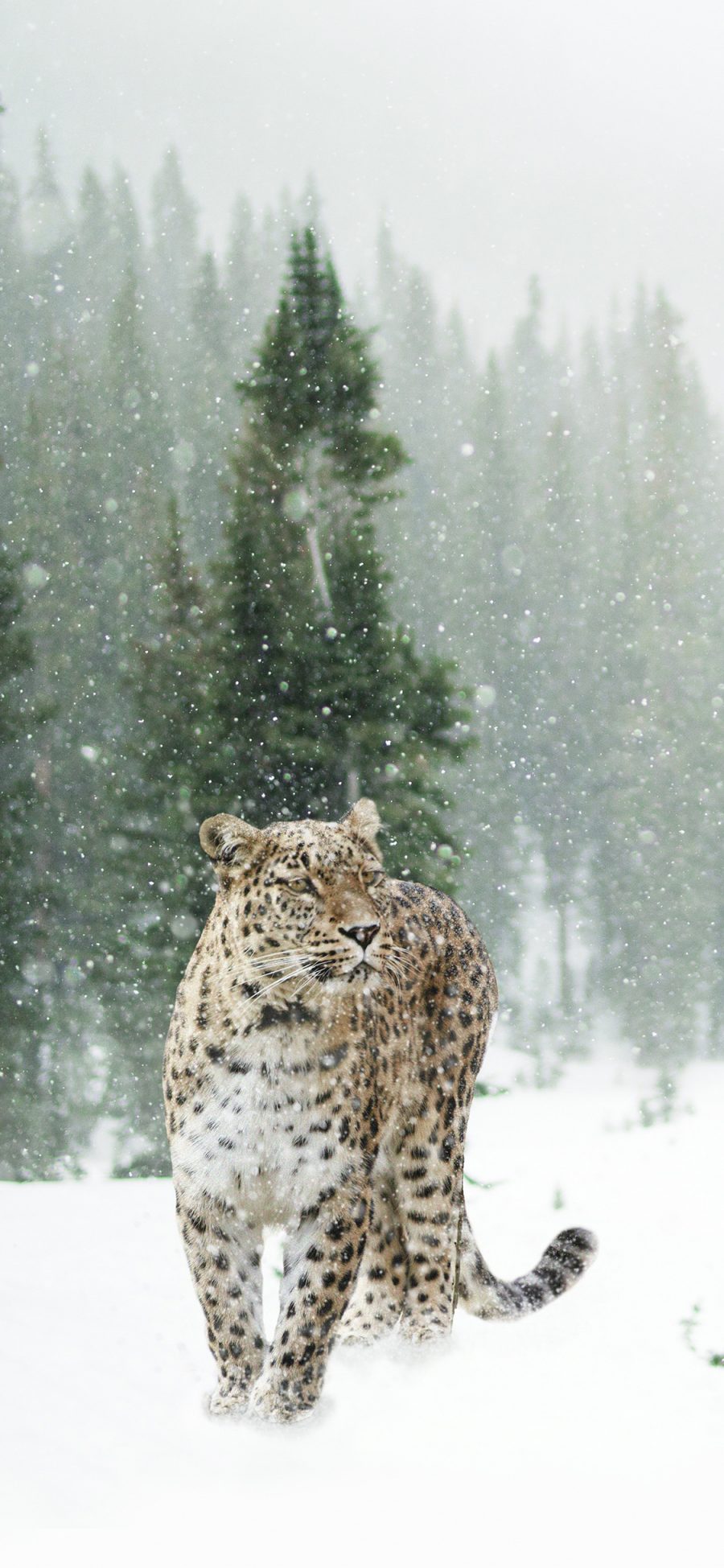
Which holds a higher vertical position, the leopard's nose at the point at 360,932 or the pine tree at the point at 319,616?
the pine tree at the point at 319,616

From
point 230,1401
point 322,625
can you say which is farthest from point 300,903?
point 322,625

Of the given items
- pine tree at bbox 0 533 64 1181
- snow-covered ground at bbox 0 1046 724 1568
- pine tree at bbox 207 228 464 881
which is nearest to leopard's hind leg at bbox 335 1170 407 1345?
snow-covered ground at bbox 0 1046 724 1568

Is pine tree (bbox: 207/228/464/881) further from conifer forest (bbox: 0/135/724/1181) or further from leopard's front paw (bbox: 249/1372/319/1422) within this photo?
leopard's front paw (bbox: 249/1372/319/1422)

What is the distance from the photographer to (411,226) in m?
54.0

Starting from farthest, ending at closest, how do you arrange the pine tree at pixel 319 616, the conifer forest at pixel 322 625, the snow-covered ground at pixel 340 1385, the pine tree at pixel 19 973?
the pine tree at pixel 19 973 → the conifer forest at pixel 322 625 → the pine tree at pixel 319 616 → the snow-covered ground at pixel 340 1385

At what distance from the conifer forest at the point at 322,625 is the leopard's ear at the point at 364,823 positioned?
19.9ft

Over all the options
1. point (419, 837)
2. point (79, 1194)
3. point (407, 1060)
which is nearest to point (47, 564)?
point (419, 837)

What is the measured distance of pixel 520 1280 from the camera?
203 inches

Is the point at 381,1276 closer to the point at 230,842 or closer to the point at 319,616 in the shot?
the point at 230,842

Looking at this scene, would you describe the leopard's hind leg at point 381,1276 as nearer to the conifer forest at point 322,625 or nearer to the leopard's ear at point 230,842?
the leopard's ear at point 230,842

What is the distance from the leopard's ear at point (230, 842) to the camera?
13.1 ft

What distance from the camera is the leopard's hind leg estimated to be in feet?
16.2

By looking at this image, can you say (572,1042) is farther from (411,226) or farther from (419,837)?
(411,226)

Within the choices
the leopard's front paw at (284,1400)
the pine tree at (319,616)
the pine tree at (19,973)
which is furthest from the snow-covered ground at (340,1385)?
the pine tree at (19,973)
